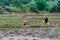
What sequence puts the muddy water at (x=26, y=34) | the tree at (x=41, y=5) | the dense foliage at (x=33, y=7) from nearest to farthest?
the muddy water at (x=26, y=34) → the dense foliage at (x=33, y=7) → the tree at (x=41, y=5)

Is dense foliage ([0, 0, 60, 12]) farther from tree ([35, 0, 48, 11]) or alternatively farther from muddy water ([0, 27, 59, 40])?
muddy water ([0, 27, 59, 40])

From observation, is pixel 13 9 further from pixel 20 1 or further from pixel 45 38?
pixel 45 38

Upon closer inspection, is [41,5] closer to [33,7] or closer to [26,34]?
[33,7]

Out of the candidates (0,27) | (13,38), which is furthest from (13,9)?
(13,38)

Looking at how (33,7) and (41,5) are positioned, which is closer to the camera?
(33,7)

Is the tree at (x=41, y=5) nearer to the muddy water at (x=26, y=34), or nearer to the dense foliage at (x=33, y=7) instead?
the dense foliage at (x=33, y=7)

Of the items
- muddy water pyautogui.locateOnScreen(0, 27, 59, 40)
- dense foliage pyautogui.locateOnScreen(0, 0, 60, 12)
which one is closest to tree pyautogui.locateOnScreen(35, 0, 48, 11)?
dense foliage pyautogui.locateOnScreen(0, 0, 60, 12)

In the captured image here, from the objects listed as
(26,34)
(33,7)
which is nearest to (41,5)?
(33,7)

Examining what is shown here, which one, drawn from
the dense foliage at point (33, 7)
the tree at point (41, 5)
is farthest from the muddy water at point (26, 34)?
the tree at point (41, 5)

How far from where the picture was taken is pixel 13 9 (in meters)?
23.1

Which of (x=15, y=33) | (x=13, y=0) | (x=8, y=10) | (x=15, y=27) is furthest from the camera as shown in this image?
(x=13, y=0)

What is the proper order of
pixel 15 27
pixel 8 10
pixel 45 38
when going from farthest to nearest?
pixel 8 10 < pixel 15 27 < pixel 45 38

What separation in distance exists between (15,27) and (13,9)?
1011 centimetres

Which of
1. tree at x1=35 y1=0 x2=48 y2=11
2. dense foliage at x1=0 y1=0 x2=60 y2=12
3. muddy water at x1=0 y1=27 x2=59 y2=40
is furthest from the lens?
tree at x1=35 y1=0 x2=48 y2=11
